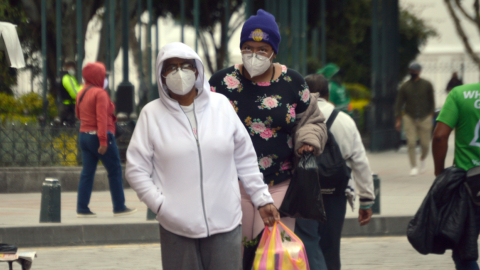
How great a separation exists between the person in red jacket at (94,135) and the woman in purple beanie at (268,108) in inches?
160

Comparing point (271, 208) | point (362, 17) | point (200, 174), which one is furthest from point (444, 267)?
point (362, 17)

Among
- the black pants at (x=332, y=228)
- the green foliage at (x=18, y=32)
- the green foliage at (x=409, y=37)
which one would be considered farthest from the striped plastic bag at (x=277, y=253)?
the green foliage at (x=409, y=37)

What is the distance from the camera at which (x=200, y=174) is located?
326 cm

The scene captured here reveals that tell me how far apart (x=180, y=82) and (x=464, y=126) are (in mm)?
1913

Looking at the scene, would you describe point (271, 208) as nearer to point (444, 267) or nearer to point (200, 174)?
point (200, 174)

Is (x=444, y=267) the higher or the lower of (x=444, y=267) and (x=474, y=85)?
the lower

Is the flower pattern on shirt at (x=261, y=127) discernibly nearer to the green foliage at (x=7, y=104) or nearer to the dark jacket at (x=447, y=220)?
the dark jacket at (x=447, y=220)

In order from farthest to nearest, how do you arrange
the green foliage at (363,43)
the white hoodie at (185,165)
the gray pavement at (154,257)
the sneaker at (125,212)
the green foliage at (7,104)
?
the green foliage at (363,43) < the green foliage at (7,104) < the sneaker at (125,212) < the gray pavement at (154,257) < the white hoodie at (185,165)

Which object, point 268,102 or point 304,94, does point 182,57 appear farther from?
point 304,94

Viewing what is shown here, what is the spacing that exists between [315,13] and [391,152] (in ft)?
19.0

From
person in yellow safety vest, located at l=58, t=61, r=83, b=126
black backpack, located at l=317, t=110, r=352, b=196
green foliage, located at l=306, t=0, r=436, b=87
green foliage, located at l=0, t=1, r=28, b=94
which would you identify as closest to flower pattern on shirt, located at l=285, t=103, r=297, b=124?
black backpack, located at l=317, t=110, r=352, b=196

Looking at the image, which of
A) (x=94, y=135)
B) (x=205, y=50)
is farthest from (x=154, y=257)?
(x=205, y=50)

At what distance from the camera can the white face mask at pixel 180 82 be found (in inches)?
132

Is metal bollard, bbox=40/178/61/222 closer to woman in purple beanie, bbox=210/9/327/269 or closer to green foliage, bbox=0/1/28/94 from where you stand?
woman in purple beanie, bbox=210/9/327/269
